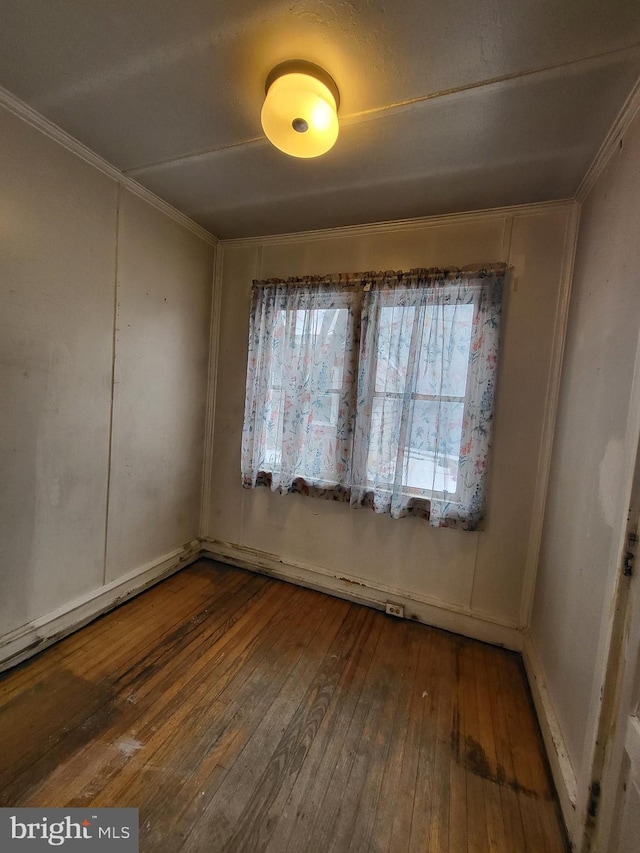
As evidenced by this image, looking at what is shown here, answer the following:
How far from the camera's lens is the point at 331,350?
7.21ft

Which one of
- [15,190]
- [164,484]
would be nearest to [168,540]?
[164,484]

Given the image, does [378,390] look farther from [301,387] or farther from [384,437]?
[301,387]

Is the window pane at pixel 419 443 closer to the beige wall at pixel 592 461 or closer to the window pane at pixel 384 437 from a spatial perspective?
the window pane at pixel 384 437

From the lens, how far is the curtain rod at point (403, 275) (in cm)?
185

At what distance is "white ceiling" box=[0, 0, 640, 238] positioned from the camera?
3.24 feet

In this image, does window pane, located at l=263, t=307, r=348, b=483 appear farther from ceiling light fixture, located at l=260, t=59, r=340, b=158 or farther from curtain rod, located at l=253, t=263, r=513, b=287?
ceiling light fixture, located at l=260, t=59, r=340, b=158

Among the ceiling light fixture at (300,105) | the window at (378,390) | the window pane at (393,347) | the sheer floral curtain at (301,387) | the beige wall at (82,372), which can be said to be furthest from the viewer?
the sheer floral curtain at (301,387)

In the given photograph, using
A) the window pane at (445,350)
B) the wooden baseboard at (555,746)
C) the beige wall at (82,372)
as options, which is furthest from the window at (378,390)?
the wooden baseboard at (555,746)

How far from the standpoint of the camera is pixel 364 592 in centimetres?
223

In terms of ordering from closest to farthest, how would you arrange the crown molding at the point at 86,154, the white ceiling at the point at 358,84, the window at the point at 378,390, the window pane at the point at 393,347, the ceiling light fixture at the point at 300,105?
the white ceiling at the point at 358,84
the ceiling light fixture at the point at 300,105
the crown molding at the point at 86,154
the window at the point at 378,390
the window pane at the point at 393,347

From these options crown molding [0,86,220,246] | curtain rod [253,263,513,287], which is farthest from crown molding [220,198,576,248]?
crown molding [0,86,220,246]

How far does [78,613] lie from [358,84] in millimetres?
2772

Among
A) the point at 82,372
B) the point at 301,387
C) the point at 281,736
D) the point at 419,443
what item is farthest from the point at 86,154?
the point at 281,736

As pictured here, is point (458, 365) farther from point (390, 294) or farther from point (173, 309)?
point (173, 309)
